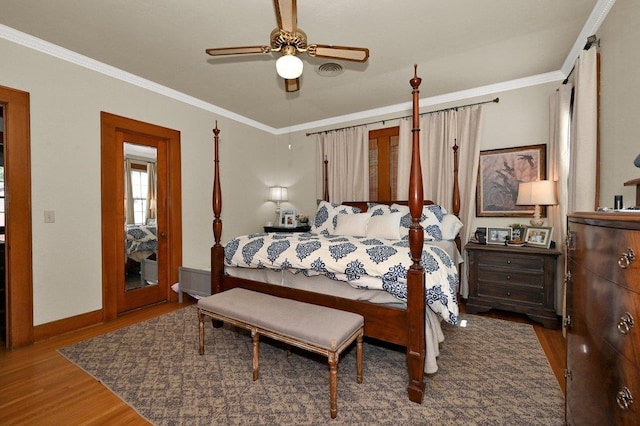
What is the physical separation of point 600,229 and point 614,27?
79.1 inches

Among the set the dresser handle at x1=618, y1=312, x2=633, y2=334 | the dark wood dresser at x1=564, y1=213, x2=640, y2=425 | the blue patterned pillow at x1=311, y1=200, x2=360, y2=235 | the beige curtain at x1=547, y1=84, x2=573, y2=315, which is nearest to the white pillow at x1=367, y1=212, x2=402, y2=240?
the blue patterned pillow at x1=311, y1=200, x2=360, y2=235

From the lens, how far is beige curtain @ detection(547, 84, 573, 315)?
285cm

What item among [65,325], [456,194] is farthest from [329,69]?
[65,325]

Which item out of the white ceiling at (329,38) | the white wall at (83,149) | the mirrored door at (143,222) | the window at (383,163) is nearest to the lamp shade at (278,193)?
the white wall at (83,149)

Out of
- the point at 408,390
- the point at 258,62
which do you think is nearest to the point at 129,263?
the point at 258,62

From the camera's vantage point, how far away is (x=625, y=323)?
81 centimetres

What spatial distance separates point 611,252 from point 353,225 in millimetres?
2512

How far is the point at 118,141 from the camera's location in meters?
3.21

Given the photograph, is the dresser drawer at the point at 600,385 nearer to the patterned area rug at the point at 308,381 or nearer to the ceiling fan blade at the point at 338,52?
the patterned area rug at the point at 308,381

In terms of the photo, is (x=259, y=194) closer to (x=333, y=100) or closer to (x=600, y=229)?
(x=333, y=100)

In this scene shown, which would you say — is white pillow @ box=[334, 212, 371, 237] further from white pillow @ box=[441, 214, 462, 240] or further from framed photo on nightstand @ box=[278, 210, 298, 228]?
framed photo on nightstand @ box=[278, 210, 298, 228]

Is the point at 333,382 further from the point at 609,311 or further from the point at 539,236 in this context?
the point at 539,236

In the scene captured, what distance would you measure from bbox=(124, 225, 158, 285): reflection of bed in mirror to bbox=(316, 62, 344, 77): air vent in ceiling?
2.72 m

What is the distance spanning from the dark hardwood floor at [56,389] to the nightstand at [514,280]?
0.98ft
